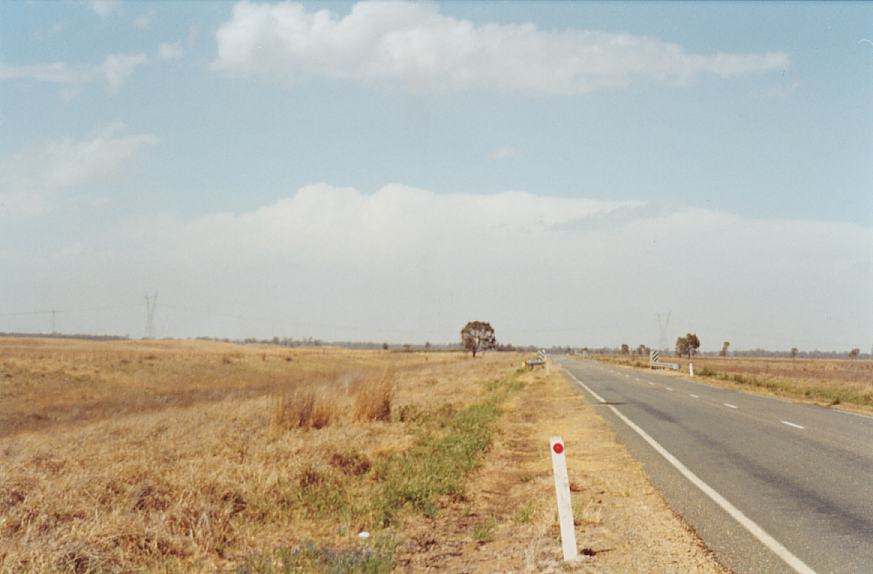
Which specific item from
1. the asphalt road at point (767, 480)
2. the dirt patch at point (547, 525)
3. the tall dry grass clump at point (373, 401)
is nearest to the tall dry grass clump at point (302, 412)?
the tall dry grass clump at point (373, 401)

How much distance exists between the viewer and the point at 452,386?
1391 inches

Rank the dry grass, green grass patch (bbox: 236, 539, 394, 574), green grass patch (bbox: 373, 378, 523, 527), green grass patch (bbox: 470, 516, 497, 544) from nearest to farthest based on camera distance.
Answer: green grass patch (bbox: 236, 539, 394, 574) → the dry grass → green grass patch (bbox: 470, 516, 497, 544) → green grass patch (bbox: 373, 378, 523, 527)

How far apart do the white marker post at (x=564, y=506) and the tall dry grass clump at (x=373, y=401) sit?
11435 millimetres

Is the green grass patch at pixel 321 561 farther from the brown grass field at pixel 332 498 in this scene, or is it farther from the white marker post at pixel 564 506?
the white marker post at pixel 564 506

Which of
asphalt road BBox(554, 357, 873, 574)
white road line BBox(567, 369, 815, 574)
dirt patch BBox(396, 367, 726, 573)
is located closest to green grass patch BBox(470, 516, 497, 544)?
dirt patch BBox(396, 367, 726, 573)

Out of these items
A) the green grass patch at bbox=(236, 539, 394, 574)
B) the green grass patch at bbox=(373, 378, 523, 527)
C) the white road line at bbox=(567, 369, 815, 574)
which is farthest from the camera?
the green grass patch at bbox=(373, 378, 523, 527)

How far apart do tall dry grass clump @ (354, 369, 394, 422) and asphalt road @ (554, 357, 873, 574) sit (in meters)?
5.95

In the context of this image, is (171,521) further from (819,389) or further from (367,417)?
(819,389)

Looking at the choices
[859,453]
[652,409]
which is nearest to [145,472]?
[859,453]

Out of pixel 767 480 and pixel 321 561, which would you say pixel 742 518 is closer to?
pixel 767 480

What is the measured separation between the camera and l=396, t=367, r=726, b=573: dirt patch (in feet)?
20.5

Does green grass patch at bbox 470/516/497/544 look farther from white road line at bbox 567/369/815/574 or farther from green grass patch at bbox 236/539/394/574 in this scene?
white road line at bbox 567/369/815/574

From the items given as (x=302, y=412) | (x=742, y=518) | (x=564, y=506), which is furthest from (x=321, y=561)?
(x=302, y=412)

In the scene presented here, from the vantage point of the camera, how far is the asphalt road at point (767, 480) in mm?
6355
